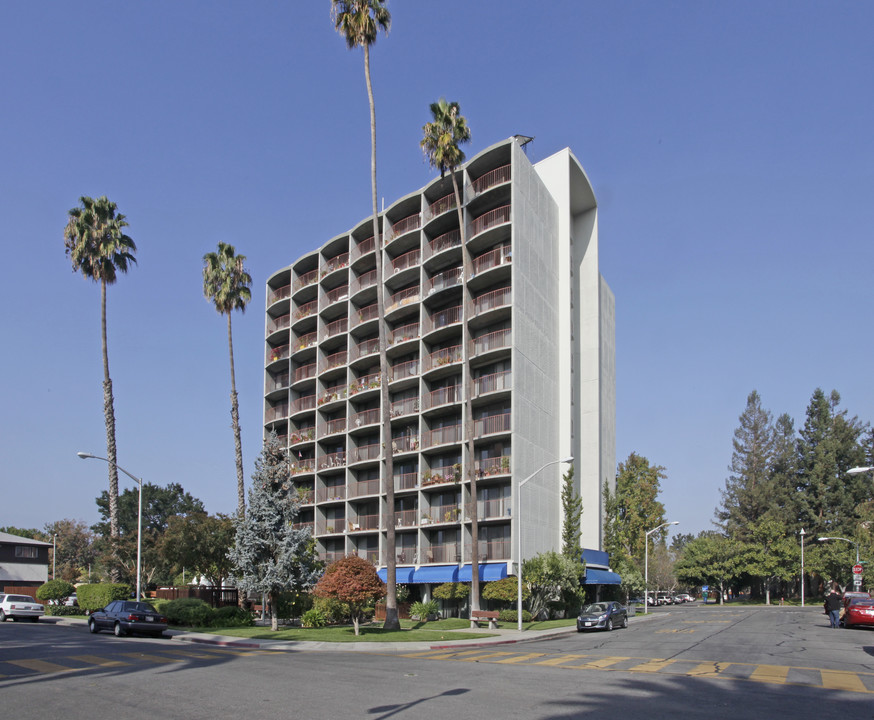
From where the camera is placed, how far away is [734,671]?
64.7ft

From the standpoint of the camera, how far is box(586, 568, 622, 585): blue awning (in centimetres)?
5181

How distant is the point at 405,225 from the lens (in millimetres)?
56594

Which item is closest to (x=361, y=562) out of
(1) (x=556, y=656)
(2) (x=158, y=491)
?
(1) (x=556, y=656)

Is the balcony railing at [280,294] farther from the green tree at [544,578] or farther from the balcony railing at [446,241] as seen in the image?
the green tree at [544,578]

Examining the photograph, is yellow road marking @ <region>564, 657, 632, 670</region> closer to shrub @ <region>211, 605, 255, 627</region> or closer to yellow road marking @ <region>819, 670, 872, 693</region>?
yellow road marking @ <region>819, 670, 872, 693</region>

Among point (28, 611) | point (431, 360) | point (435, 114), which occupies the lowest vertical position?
point (28, 611)

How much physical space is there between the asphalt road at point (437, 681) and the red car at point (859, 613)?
33.6ft

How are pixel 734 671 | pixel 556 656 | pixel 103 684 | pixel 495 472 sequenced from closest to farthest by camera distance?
pixel 103 684 < pixel 734 671 < pixel 556 656 < pixel 495 472

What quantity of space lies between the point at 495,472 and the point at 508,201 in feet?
59.2

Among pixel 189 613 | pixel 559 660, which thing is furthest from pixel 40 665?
pixel 189 613

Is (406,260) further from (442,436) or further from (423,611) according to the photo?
(423,611)

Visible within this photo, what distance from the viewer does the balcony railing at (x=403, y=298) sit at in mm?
55000

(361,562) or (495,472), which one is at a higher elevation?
(495,472)

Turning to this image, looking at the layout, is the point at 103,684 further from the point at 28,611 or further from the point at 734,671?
the point at 28,611
